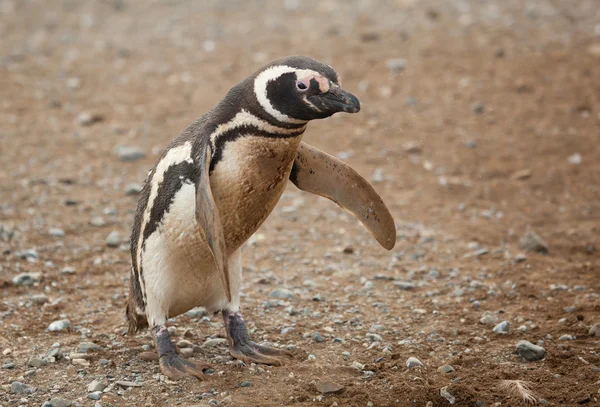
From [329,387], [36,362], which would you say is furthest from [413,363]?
[36,362]

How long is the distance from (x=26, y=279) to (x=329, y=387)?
2.11 meters

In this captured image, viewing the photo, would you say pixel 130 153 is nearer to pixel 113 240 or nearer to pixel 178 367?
pixel 113 240

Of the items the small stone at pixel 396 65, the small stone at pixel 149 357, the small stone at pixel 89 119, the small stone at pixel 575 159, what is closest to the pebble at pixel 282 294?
the small stone at pixel 149 357

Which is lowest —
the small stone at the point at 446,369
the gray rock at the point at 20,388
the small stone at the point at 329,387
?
the small stone at the point at 446,369

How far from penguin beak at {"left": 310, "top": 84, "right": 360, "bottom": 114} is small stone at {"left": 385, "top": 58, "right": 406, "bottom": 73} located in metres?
4.98

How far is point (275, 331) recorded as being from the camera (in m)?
4.27

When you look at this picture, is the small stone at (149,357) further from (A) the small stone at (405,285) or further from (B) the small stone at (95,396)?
(A) the small stone at (405,285)

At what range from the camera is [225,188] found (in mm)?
3561

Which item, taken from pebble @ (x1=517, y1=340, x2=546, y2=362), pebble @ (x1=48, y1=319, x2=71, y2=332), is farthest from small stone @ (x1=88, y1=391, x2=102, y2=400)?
pebble @ (x1=517, y1=340, x2=546, y2=362)

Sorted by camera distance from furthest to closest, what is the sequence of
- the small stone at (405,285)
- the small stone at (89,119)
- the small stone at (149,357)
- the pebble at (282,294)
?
the small stone at (89,119) < the small stone at (405,285) < the pebble at (282,294) < the small stone at (149,357)

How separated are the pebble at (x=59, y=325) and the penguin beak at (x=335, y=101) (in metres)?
1.80

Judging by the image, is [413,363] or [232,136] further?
[413,363]

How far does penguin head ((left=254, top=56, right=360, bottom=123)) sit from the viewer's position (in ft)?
11.0

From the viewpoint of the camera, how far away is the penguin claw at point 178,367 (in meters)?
3.67
